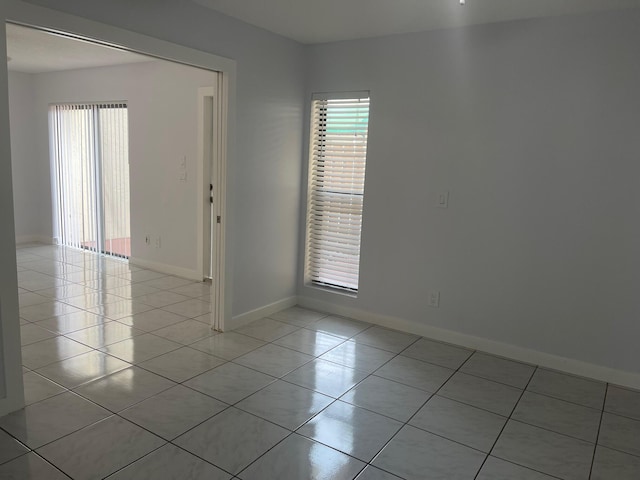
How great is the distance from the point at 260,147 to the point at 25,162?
496 cm

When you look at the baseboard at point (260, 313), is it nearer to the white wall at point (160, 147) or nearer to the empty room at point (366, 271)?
the empty room at point (366, 271)

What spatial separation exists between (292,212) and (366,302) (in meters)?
1.13

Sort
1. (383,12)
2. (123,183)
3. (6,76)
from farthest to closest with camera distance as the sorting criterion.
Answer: (123,183), (383,12), (6,76)

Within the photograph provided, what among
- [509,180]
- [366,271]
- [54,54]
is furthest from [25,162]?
[509,180]

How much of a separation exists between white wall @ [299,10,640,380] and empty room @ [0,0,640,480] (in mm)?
15

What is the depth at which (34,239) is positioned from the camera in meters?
7.38

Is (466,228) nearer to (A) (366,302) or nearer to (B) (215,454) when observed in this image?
(A) (366,302)

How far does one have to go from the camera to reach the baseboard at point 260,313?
4176 mm

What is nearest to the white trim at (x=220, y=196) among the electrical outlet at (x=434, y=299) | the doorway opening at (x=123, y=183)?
the doorway opening at (x=123, y=183)

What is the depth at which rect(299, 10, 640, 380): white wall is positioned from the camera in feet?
10.7

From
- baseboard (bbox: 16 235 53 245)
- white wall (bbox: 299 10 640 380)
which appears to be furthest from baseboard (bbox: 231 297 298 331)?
baseboard (bbox: 16 235 53 245)

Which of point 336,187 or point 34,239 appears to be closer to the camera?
point 336,187

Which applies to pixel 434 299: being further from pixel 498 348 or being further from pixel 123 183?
pixel 123 183

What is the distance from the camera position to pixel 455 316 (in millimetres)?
3990
